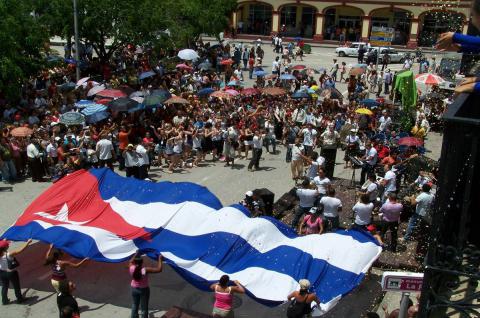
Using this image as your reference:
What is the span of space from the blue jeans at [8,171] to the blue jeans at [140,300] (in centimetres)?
889

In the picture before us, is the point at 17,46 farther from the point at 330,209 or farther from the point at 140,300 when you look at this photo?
the point at 140,300

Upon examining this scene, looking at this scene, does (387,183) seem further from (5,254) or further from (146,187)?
(5,254)

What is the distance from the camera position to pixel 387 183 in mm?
13953

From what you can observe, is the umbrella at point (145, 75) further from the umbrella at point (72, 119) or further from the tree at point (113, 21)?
the umbrella at point (72, 119)

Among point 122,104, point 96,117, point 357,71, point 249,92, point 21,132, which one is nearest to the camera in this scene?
point 21,132

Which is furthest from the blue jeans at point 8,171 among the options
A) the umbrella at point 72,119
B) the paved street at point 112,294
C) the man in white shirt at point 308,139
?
the man in white shirt at point 308,139

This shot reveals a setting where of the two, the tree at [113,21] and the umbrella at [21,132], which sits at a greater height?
the tree at [113,21]

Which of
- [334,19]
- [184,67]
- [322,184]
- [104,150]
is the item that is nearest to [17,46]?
[104,150]

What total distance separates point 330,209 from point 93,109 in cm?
1058

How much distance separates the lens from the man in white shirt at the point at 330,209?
11.8 m

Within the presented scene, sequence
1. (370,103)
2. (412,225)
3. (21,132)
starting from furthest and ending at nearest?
(370,103)
(21,132)
(412,225)

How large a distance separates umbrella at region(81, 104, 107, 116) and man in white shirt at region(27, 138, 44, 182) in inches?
106

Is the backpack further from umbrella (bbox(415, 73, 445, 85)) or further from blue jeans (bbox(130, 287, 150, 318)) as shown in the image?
umbrella (bbox(415, 73, 445, 85))

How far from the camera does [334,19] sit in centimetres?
5378
